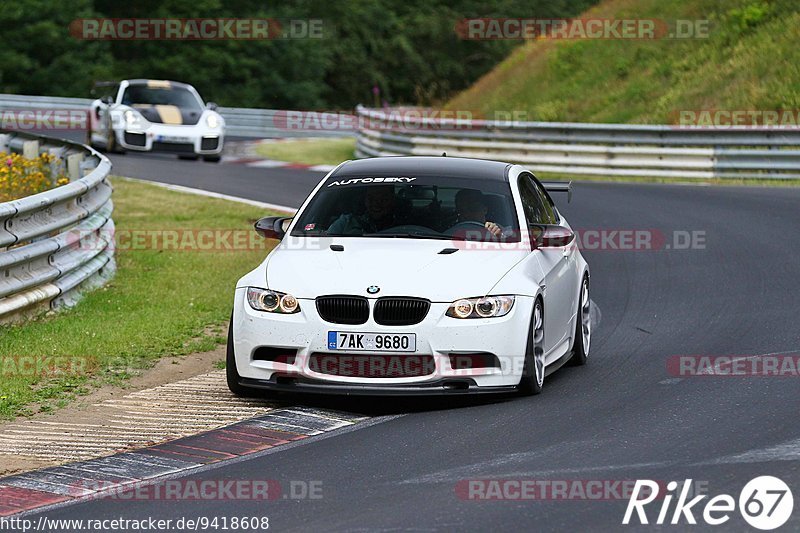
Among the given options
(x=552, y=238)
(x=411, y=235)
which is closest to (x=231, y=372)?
(x=411, y=235)

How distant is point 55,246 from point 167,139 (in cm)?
1724

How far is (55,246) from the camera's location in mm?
11422

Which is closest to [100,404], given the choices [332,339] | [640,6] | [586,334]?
[332,339]

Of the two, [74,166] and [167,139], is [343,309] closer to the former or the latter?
[74,166]

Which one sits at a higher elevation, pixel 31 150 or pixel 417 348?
pixel 417 348

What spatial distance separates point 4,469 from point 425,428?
7.47 feet

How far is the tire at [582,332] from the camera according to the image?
9.90 meters

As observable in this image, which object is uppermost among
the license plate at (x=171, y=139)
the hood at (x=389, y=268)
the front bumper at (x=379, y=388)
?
the hood at (x=389, y=268)

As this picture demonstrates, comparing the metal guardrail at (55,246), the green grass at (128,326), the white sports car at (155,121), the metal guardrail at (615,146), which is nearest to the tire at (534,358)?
the green grass at (128,326)

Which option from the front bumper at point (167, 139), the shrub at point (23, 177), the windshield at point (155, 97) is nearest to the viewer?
the shrub at point (23, 177)

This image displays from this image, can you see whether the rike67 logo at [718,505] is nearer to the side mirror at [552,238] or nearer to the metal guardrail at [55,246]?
the side mirror at [552,238]

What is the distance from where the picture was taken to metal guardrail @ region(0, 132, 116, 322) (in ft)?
35.1

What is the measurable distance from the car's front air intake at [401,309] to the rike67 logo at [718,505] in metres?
2.19

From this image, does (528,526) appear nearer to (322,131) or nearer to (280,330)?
(280,330)
